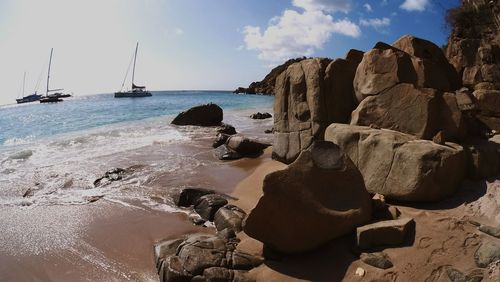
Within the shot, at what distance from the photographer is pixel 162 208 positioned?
7.67 m

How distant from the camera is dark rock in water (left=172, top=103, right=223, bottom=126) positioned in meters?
22.8

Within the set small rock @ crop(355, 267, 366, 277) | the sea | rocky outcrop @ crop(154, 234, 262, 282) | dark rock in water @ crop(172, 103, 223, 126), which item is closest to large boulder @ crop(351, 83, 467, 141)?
small rock @ crop(355, 267, 366, 277)

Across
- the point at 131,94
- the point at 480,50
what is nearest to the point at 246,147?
the point at 480,50

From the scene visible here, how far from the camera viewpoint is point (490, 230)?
14.7ft

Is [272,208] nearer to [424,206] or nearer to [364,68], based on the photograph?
[424,206]

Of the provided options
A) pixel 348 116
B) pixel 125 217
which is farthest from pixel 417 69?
pixel 125 217

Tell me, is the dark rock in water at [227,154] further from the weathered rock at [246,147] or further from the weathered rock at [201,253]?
the weathered rock at [201,253]

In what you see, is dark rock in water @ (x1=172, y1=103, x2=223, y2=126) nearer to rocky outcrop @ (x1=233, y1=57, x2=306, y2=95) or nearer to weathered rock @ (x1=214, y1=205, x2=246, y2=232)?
weathered rock @ (x1=214, y1=205, x2=246, y2=232)

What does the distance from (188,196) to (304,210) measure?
3.59m

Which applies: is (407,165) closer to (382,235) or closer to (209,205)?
(382,235)

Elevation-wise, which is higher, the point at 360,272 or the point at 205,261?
the point at 360,272

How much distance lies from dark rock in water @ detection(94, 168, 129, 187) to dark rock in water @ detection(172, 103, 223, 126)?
39.8 feet

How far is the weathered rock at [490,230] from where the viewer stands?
441 cm

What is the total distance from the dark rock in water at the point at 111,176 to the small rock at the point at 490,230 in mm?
8404
